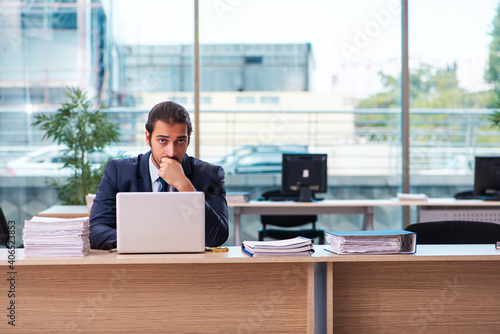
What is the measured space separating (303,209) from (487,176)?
1.68 metres

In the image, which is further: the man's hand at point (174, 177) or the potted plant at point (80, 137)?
the potted plant at point (80, 137)

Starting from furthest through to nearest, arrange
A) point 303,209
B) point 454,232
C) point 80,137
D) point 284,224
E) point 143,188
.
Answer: point 284,224 → point 80,137 → point 303,209 → point 454,232 → point 143,188

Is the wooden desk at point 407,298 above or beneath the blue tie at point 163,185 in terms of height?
beneath

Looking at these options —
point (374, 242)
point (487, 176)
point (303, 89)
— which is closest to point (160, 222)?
point (374, 242)

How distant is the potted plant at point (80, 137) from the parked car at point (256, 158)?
1276 millimetres

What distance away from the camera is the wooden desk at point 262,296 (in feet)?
6.93

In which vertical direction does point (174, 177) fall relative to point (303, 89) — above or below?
below

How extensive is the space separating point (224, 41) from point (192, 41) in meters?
0.33

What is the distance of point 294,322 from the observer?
217cm

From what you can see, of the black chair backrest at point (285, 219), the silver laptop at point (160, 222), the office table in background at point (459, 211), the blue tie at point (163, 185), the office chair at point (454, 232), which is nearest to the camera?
the silver laptop at point (160, 222)

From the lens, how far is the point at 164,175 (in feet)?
7.32

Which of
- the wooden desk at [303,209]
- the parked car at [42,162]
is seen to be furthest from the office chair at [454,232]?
the parked car at [42,162]

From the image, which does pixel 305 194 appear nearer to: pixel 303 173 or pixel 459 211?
pixel 303 173

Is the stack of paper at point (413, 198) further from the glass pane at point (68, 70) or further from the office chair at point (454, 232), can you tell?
the office chair at point (454, 232)
